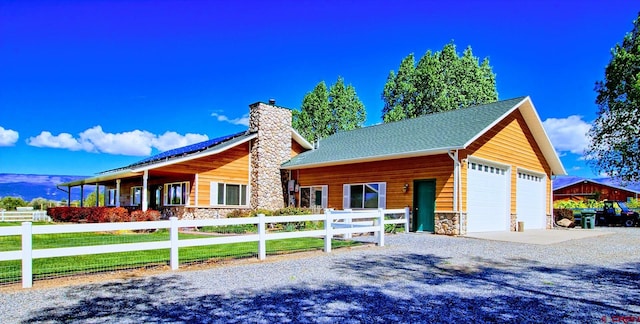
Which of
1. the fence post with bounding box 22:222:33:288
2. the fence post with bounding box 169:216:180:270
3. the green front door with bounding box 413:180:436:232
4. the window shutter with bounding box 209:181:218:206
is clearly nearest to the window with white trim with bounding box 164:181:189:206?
the window shutter with bounding box 209:181:218:206

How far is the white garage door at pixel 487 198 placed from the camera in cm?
1556

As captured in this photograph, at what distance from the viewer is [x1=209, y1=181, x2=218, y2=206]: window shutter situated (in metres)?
19.7

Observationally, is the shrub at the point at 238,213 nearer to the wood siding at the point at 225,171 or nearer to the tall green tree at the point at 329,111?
the wood siding at the point at 225,171

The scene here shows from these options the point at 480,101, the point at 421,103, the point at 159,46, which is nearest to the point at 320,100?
the point at 421,103

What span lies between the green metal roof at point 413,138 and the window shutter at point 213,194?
366 cm

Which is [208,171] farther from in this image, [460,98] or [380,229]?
[460,98]

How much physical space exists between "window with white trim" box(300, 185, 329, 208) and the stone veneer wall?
5972mm

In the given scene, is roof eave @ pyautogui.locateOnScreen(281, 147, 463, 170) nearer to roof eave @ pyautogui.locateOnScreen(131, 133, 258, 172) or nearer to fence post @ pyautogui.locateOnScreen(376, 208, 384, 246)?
roof eave @ pyautogui.locateOnScreen(131, 133, 258, 172)

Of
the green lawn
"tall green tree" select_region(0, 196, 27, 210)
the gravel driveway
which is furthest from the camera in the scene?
"tall green tree" select_region(0, 196, 27, 210)

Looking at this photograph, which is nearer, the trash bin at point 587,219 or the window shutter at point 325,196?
the window shutter at point 325,196

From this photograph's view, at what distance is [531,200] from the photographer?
19625 mm

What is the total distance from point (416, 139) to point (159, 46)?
1297cm

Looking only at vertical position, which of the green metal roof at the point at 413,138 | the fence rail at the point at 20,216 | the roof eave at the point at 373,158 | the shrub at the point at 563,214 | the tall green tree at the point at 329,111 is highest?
the tall green tree at the point at 329,111

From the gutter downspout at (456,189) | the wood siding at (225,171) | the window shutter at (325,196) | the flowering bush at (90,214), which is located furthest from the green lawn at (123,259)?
the window shutter at (325,196)
